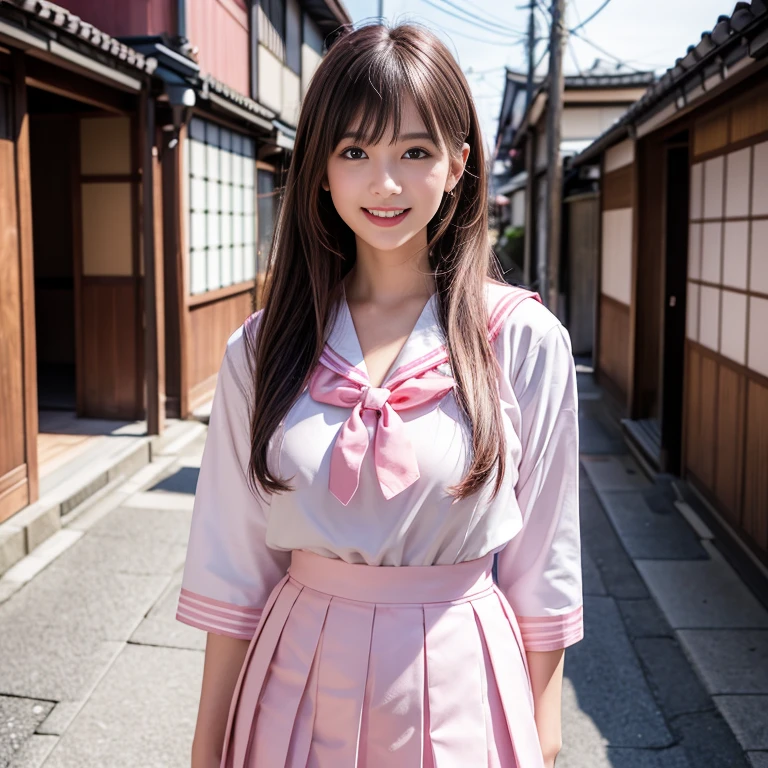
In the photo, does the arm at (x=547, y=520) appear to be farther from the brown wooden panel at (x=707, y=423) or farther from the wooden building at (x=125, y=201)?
the brown wooden panel at (x=707, y=423)

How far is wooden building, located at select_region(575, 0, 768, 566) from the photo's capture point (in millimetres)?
5204

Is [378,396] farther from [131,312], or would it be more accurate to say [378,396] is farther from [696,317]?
[131,312]

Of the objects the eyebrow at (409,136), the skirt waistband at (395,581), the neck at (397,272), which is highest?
the eyebrow at (409,136)

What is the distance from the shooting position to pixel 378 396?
5.19ft

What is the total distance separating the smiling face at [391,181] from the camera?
62.9 inches

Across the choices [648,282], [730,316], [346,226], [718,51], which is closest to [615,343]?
[648,282]

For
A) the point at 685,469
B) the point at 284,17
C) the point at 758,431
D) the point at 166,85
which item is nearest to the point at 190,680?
the point at 758,431

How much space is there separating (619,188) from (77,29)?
7.37 meters

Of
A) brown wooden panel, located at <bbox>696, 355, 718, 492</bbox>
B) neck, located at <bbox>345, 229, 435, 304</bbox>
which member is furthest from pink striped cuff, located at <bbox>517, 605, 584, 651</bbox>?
brown wooden panel, located at <bbox>696, 355, 718, 492</bbox>

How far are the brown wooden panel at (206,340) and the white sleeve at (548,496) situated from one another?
26.9 feet

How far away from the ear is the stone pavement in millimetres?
2619

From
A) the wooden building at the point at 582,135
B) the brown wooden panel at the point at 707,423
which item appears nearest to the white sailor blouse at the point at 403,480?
the brown wooden panel at the point at 707,423

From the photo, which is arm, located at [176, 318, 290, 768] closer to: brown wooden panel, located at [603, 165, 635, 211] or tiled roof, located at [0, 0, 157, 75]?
tiled roof, located at [0, 0, 157, 75]

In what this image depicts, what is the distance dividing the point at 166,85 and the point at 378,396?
7.10m
